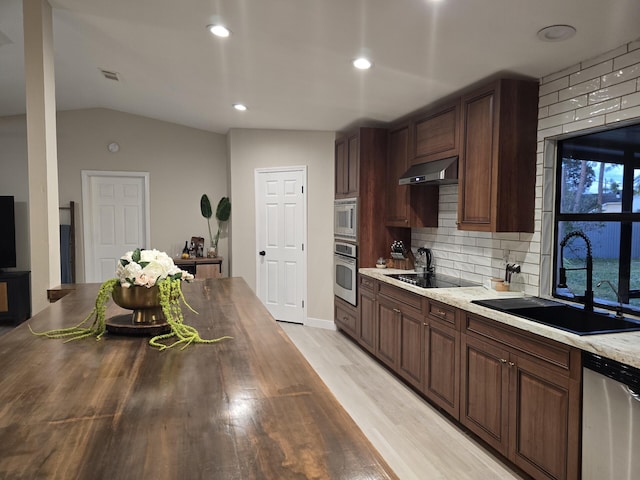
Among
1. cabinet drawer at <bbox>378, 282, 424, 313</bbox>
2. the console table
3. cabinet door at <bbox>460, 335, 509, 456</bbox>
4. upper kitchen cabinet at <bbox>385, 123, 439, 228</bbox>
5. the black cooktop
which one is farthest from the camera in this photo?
the console table

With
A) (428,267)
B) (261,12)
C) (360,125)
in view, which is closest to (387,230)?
(428,267)

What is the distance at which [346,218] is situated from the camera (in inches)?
189

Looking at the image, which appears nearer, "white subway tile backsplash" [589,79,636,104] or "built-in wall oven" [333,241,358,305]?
"white subway tile backsplash" [589,79,636,104]

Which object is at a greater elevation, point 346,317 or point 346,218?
point 346,218

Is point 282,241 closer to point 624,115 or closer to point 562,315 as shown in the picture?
point 562,315

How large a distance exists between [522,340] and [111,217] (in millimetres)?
5465

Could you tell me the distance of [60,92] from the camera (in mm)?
4938

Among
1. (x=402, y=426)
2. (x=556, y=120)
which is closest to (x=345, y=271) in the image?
(x=402, y=426)

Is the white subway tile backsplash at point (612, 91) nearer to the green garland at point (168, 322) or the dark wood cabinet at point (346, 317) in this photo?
the green garland at point (168, 322)

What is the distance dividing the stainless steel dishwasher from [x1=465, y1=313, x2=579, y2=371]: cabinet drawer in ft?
0.36

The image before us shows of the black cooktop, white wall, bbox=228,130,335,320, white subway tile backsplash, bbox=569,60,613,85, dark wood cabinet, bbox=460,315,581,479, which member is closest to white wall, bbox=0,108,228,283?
white wall, bbox=228,130,335,320

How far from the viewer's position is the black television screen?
5516mm

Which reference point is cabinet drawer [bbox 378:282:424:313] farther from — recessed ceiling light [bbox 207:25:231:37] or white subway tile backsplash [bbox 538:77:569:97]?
recessed ceiling light [bbox 207:25:231:37]

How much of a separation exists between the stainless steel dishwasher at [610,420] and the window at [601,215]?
0.71m
